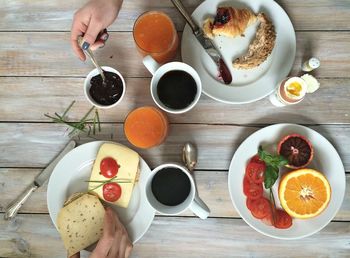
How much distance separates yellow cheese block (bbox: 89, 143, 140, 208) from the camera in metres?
1.12

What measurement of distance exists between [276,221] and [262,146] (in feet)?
0.73

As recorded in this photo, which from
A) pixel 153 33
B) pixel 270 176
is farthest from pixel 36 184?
pixel 270 176

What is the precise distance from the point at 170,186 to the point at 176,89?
28 centimetres

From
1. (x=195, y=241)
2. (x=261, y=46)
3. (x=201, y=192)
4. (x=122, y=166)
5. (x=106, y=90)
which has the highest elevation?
(x=261, y=46)

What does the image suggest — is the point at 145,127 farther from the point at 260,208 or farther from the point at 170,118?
the point at 260,208

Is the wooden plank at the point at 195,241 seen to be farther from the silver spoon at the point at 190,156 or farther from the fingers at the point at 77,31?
the fingers at the point at 77,31

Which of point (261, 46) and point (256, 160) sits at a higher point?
point (261, 46)

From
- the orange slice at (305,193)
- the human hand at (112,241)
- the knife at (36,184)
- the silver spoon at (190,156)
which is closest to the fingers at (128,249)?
the human hand at (112,241)

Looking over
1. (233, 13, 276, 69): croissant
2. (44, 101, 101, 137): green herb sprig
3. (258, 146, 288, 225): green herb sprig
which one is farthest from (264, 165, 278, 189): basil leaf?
(44, 101, 101, 137): green herb sprig

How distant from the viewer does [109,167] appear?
111cm

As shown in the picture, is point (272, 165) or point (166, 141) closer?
point (272, 165)

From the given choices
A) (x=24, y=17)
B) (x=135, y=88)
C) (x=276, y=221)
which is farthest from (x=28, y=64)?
(x=276, y=221)

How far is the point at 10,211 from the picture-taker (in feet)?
3.91

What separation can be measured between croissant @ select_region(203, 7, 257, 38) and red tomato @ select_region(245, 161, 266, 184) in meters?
0.40
